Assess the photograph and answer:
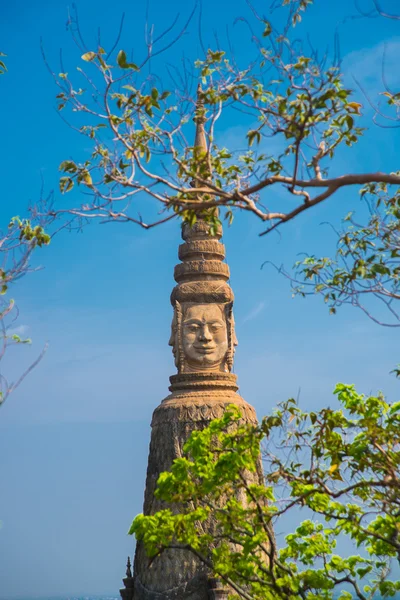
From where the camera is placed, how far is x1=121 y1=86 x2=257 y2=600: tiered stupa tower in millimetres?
16047

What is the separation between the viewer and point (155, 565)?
16.2 m

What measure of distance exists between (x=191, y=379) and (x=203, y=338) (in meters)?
0.91

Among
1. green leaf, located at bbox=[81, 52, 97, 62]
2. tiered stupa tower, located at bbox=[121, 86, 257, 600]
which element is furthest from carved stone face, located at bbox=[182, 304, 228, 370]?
green leaf, located at bbox=[81, 52, 97, 62]

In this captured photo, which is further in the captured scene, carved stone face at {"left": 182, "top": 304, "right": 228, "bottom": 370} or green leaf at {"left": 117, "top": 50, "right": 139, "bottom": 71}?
carved stone face at {"left": 182, "top": 304, "right": 228, "bottom": 370}

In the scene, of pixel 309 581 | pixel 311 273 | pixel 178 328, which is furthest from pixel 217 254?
pixel 309 581

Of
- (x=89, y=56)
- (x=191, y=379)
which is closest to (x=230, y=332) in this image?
(x=191, y=379)

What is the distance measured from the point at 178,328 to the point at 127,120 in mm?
8081

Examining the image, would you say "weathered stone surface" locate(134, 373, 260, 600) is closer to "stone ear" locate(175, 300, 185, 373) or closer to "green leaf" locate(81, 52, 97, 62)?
"stone ear" locate(175, 300, 185, 373)

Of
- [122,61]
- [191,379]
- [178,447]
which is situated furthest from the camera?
[191,379]

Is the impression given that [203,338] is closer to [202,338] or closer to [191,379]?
[202,338]

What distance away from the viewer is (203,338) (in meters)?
17.6

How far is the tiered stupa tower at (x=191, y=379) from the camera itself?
1605cm

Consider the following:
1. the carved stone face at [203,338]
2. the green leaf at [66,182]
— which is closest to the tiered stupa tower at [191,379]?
the carved stone face at [203,338]

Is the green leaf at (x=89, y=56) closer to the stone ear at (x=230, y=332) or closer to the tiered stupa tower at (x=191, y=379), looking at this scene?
the tiered stupa tower at (x=191, y=379)
